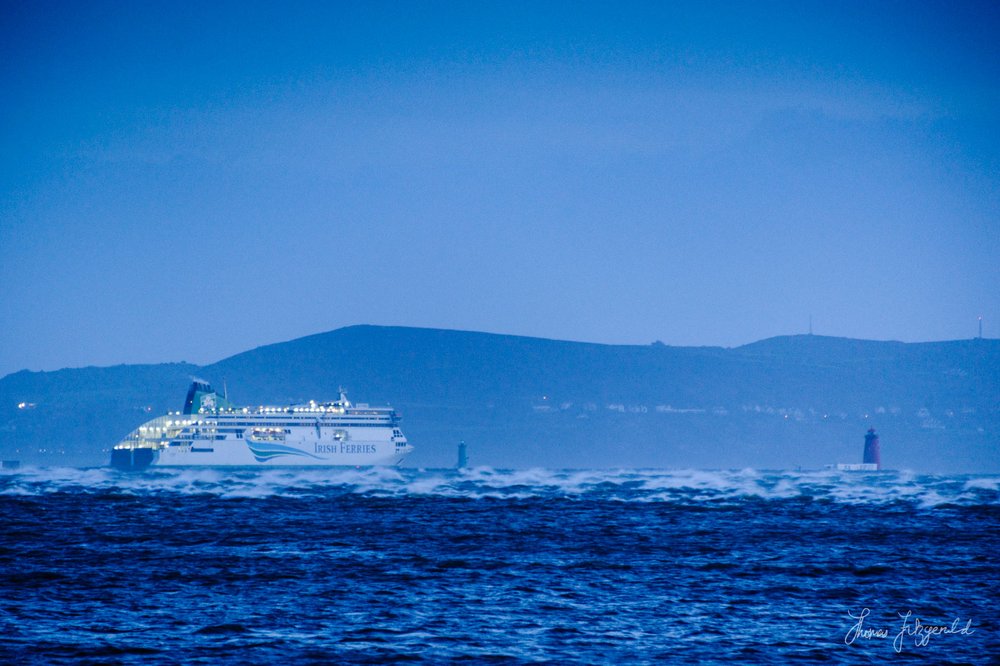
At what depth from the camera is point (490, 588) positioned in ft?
103

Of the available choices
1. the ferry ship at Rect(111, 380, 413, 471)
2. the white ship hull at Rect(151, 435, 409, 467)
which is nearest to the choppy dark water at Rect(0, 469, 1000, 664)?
the white ship hull at Rect(151, 435, 409, 467)

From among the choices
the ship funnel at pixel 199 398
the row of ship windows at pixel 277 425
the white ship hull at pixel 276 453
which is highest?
the ship funnel at pixel 199 398

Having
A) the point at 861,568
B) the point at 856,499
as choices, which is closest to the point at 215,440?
the point at 856,499

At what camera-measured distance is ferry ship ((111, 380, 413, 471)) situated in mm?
152250

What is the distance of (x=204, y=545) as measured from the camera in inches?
1700

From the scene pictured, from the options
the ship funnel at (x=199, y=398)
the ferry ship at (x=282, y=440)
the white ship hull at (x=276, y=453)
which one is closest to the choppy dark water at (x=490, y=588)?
the white ship hull at (x=276, y=453)

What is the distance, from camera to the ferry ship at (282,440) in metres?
152

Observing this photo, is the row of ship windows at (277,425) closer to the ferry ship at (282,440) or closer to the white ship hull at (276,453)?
the ferry ship at (282,440)

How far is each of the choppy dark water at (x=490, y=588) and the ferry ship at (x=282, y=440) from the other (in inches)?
3560
